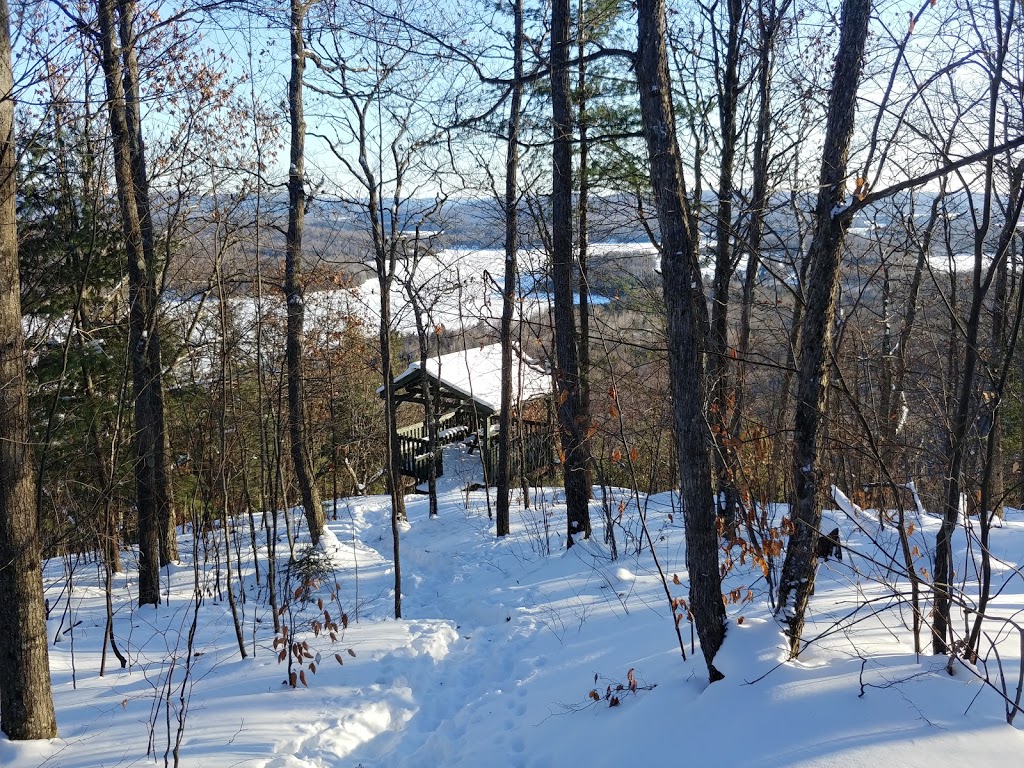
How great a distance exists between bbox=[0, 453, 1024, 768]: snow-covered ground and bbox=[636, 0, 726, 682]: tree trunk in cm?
27

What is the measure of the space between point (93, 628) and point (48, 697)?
3617 millimetres

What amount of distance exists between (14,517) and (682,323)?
398cm

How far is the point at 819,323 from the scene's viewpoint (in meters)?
3.71

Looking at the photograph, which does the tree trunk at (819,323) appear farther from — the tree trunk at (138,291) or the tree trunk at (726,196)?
the tree trunk at (138,291)

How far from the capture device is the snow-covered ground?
3.11m

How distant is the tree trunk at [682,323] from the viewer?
12.3ft

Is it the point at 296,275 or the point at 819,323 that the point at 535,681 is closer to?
the point at 819,323

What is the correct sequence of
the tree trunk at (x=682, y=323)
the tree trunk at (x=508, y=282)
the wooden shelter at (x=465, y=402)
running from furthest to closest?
1. the wooden shelter at (x=465, y=402)
2. the tree trunk at (x=508, y=282)
3. the tree trunk at (x=682, y=323)

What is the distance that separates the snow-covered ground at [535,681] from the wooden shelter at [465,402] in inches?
278

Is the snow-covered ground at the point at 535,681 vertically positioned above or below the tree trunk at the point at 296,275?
below

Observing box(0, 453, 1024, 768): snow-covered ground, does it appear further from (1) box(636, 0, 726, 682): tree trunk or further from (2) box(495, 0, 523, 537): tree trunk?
(2) box(495, 0, 523, 537): tree trunk

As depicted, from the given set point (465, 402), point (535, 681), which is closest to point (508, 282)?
point (535, 681)

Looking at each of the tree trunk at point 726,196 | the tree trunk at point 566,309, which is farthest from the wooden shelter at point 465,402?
the tree trunk at point 726,196

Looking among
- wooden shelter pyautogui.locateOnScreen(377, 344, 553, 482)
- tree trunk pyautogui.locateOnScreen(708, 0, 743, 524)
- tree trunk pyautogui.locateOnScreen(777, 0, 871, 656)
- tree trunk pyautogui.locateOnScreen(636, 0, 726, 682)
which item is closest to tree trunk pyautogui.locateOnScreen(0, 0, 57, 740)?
tree trunk pyautogui.locateOnScreen(636, 0, 726, 682)
